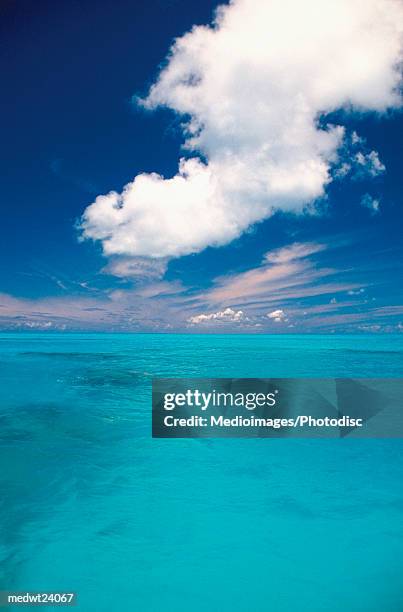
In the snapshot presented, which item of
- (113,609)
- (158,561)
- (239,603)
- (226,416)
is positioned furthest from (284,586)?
(226,416)

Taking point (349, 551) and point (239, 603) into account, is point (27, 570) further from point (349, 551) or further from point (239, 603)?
point (349, 551)

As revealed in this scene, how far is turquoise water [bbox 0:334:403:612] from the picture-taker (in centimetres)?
579

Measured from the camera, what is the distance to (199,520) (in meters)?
7.49

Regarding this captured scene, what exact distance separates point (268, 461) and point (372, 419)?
22.5 ft

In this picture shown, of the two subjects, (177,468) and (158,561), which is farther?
(177,468)

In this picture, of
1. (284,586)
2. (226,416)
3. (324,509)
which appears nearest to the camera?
(284,586)

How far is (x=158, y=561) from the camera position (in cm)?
631

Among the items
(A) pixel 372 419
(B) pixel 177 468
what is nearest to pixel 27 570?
(B) pixel 177 468

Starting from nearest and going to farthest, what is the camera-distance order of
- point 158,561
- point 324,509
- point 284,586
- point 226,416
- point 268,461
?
point 284,586, point 158,561, point 324,509, point 268,461, point 226,416

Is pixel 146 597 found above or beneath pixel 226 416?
beneath

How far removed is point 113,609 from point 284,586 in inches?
121

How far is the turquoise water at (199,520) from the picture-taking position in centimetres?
579

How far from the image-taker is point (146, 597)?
5.61 meters

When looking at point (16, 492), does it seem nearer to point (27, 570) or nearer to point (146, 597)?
point (27, 570)
